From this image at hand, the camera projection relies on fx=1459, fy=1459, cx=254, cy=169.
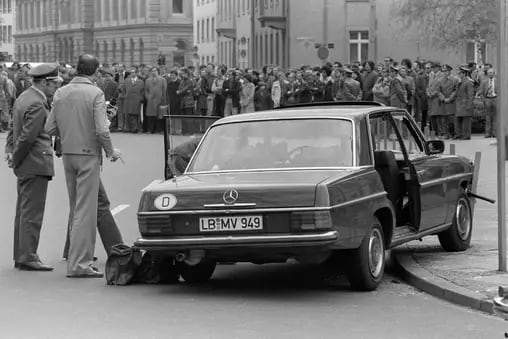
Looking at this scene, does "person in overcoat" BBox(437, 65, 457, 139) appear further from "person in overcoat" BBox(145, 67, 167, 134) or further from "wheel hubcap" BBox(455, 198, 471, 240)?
"wheel hubcap" BBox(455, 198, 471, 240)

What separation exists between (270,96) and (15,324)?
32705 millimetres

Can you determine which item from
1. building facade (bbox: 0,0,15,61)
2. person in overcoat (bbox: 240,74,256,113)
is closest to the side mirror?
person in overcoat (bbox: 240,74,256,113)

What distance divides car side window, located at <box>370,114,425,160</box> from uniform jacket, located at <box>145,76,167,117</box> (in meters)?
31.4

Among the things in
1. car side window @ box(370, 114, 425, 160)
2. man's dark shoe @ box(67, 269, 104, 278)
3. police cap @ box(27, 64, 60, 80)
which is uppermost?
police cap @ box(27, 64, 60, 80)

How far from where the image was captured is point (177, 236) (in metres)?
10.7

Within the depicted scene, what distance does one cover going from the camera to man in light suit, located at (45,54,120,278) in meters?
12.0

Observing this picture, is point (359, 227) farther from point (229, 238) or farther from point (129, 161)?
point (129, 161)

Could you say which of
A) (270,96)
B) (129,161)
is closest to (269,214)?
(129,161)

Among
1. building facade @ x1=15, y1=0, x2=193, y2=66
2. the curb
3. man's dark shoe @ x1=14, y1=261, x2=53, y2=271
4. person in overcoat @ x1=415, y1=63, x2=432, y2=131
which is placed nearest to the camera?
the curb

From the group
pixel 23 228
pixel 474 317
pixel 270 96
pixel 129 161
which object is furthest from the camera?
pixel 270 96

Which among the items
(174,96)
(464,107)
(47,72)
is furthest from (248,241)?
(174,96)

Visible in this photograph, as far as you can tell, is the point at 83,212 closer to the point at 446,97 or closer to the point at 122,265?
the point at 122,265

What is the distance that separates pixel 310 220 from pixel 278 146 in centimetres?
127

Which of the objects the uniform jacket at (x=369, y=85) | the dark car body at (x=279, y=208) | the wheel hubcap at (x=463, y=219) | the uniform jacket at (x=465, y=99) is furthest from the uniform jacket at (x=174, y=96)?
the dark car body at (x=279, y=208)
